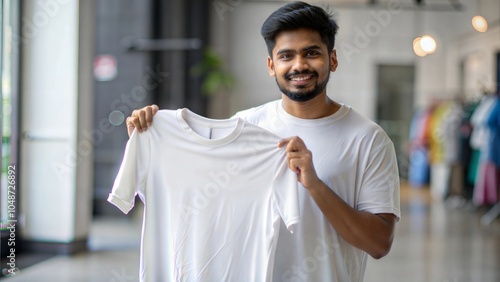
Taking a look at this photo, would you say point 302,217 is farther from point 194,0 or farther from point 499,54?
point 194,0

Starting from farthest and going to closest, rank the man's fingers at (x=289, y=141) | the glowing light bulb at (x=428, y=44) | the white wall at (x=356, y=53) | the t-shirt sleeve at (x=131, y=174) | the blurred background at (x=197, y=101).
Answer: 1. the white wall at (x=356, y=53)
2. the glowing light bulb at (x=428, y=44)
3. the blurred background at (x=197, y=101)
4. the t-shirt sleeve at (x=131, y=174)
5. the man's fingers at (x=289, y=141)

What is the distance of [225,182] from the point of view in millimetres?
1588

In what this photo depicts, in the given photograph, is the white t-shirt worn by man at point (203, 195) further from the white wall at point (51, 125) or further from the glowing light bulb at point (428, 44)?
the glowing light bulb at point (428, 44)

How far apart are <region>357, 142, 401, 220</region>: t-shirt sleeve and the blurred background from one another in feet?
2.33

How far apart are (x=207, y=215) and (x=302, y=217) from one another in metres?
0.27

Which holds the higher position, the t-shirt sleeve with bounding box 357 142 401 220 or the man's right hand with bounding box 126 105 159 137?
the man's right hand with bounding box 126 105 159 137

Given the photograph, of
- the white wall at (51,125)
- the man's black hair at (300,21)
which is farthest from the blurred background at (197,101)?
the man's black hair at (300,21)

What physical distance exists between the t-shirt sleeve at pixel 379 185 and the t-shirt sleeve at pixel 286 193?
19 cm

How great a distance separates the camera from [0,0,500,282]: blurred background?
434 centimetres

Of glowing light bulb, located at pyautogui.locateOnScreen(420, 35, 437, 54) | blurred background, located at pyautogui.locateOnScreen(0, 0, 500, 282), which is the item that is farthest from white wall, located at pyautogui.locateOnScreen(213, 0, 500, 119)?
glowing light bulb, located at pyautogui.locateOnScreen(420, 35, 437, 54)

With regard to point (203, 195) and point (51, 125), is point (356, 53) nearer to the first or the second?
point (51, 125)

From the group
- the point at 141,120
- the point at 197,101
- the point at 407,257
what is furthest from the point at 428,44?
the point at 197,101

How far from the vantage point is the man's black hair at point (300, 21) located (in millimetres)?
1447

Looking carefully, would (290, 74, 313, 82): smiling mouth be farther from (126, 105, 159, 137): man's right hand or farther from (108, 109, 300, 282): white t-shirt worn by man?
(126, 105, 159, 137): man's right hand
